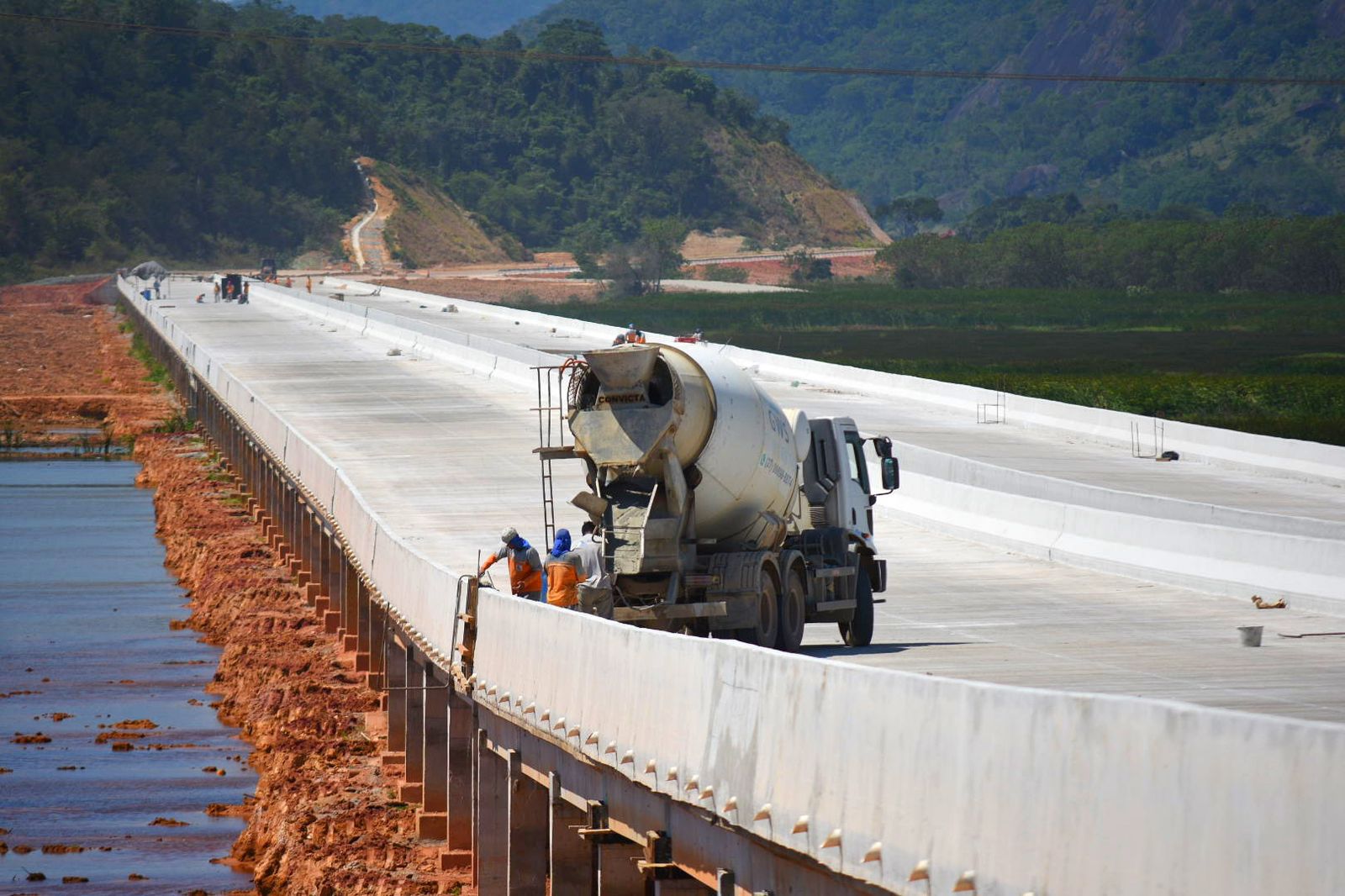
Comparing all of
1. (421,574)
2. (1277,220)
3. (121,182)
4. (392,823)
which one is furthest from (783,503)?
(121,182)

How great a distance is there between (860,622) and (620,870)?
365 inches

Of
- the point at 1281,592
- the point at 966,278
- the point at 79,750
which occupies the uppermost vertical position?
the point at 966,278

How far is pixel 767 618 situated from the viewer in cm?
2012

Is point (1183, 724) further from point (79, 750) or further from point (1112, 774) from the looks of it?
point (79, 750)

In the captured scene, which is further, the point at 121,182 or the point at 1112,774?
the point at 121,182

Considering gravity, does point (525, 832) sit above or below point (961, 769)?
below

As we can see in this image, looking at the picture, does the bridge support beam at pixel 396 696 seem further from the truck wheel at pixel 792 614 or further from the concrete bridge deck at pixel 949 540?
the truck wheel at pixel 792 614

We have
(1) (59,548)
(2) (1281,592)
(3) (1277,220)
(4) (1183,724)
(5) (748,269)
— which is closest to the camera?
(4) (1183,724)

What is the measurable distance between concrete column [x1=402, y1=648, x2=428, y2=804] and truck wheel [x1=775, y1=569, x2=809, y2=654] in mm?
4070

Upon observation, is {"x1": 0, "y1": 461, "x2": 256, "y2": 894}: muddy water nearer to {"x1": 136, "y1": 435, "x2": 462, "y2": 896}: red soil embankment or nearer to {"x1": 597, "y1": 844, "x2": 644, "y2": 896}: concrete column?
{"x1": 136, "y1": 435, "x2": 462, "y2": 896}: red soil embankment

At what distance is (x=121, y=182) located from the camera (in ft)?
570

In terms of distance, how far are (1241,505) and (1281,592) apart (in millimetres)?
10784

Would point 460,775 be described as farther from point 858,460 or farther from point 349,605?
point 349,605

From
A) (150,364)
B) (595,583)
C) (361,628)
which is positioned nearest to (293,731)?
(361,628)
